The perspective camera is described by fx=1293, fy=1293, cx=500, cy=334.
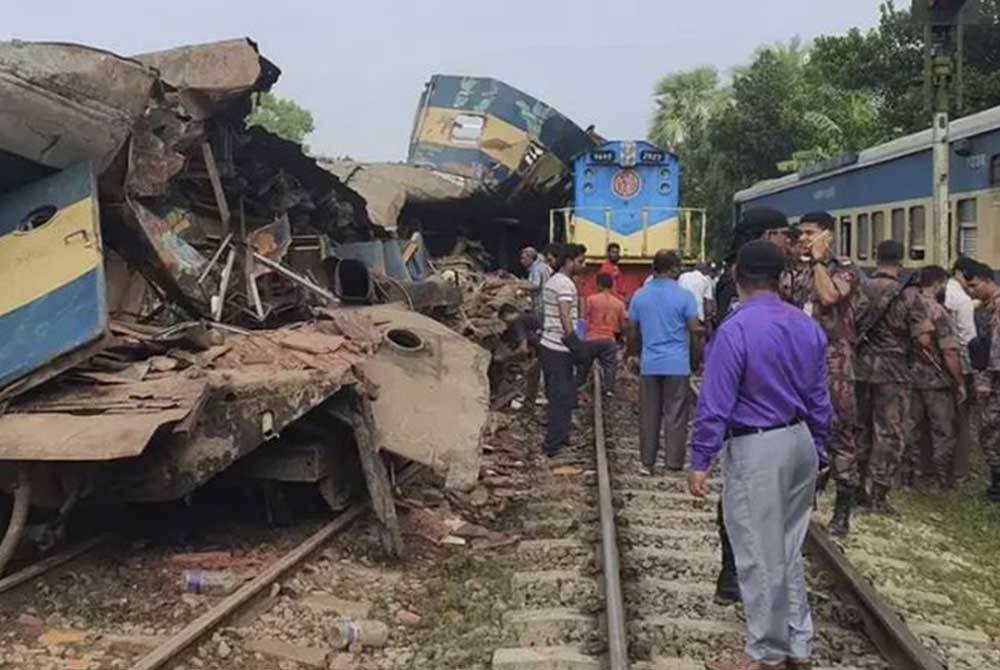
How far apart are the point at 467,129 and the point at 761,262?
15.2 metres

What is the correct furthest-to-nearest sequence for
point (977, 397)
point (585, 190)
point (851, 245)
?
point (585, 190), point (851, 245), point (977, 397)

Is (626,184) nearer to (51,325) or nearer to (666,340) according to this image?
(666,340)

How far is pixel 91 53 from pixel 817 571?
506 cm

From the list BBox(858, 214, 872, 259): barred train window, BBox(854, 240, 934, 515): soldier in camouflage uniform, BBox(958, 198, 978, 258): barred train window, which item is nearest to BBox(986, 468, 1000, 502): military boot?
BBox(854, 240, 934, 515): soldier in camouflage uniform

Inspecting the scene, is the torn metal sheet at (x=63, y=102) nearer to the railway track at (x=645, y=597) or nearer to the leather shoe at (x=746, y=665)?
the railway track at (x=645, y=597)

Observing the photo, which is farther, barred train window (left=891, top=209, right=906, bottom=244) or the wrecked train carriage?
the wrecked train carriage

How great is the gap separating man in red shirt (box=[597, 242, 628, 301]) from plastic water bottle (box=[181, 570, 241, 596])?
8.54 metres

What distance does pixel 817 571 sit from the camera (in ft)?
23.5

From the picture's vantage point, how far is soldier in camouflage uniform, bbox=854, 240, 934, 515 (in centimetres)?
850

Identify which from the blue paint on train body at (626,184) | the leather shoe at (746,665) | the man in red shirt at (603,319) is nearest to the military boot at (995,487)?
the man in red shirt at (603,319)

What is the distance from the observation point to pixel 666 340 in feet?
31.6

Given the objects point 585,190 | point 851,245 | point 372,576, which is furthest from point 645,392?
point 585,190

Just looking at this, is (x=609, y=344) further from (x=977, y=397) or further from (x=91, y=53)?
(x=91, y=53)

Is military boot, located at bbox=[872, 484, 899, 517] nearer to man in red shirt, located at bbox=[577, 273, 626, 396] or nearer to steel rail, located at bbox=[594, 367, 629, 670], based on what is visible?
steel rail, located at bbox=[594, 367, 629, 670]
